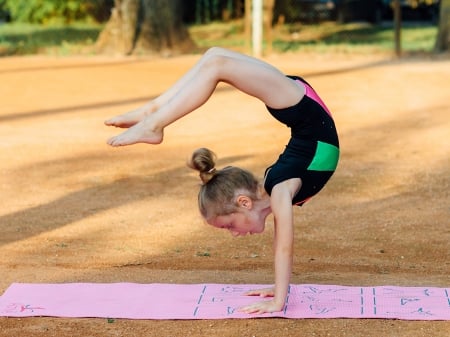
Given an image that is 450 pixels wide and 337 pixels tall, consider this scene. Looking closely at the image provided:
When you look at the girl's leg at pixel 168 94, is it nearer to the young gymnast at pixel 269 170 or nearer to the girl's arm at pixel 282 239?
the young gymnast at pixel 269 170

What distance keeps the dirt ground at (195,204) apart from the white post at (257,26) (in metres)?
3.14

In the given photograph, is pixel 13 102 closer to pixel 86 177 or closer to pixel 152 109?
pixel 86 177

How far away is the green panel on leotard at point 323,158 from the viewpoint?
5.18 m

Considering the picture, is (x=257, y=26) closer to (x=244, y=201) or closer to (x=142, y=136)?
(x=244, y=201)

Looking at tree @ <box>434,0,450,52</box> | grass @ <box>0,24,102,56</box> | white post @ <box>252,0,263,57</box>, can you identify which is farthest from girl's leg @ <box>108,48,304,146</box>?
grass @ <box>0,24,102,56</box>

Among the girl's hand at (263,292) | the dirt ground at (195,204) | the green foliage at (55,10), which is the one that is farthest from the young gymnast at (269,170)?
the green foliage at (55,10)

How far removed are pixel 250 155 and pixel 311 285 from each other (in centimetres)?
472

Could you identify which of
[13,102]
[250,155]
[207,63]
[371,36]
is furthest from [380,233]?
[371,36]

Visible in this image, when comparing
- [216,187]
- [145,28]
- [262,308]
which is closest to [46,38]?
[145,28]

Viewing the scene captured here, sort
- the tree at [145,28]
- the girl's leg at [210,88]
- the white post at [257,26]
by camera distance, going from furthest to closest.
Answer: the tree at [145,28], the white post at [257,26], the girl's leg at [210,88]

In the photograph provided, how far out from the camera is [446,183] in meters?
8.91

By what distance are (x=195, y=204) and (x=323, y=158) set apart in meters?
3.06

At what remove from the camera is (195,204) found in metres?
8.14

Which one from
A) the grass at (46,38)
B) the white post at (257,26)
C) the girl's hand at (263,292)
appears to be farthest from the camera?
the grass at (46,38)
